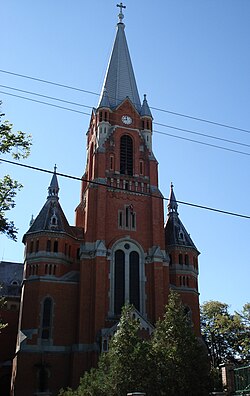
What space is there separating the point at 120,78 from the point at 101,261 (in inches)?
957

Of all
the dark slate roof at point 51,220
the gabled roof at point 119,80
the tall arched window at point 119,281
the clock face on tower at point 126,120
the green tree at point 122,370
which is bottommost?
the green tree at point 122,370

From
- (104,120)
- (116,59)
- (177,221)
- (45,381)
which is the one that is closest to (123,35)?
(116,59)

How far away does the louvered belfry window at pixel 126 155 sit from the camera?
4863 cm

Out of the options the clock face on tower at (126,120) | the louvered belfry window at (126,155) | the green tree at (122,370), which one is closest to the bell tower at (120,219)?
the louvered belfry window at (126,155)

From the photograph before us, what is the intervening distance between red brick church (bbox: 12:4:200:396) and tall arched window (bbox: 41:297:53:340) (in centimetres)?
9

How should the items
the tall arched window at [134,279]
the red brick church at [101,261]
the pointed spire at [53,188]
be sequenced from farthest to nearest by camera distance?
1. the pointed spire at [53,188]
2. the tall arched window at [134,279]
3. the red brick church at [101,261]

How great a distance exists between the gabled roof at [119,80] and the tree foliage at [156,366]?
30.4 meters

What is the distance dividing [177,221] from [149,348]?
26.1 metres

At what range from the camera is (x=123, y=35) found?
6034 centimetres

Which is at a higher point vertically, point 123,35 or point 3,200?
point 123,35

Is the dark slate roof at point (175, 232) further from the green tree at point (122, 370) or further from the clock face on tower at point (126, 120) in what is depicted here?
the green tree at point (122, 370)

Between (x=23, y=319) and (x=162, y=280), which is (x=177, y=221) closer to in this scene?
(x=162, y=280)

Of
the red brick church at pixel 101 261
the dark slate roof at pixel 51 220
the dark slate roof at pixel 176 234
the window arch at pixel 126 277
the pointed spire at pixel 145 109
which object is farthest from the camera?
the pointed spire at pixel 145 109

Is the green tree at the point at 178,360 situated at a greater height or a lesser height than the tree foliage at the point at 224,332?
lesser
